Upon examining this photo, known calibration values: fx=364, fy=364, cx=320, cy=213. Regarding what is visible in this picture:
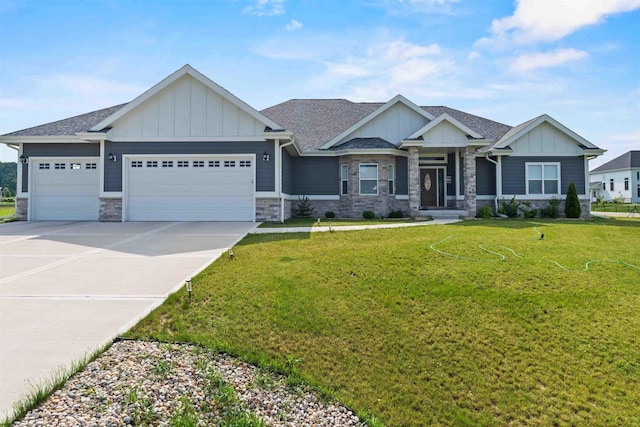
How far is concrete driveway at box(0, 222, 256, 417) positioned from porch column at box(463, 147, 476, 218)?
10.6 metres

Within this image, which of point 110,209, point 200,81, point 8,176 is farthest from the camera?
point 8,176

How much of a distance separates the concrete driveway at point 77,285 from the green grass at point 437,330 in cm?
59

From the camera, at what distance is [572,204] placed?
16422 mm

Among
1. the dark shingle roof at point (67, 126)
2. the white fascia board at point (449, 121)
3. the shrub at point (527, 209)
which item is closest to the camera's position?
the dark shingle roof at point (67, 126)

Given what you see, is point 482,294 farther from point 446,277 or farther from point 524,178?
point 524,178

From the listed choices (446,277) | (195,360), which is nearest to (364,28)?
(446,277)

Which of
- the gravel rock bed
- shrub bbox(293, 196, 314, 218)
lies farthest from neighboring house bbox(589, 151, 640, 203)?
the gravel rock bed

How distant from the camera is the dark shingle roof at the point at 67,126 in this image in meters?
15.1

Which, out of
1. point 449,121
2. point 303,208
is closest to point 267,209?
point 303,208

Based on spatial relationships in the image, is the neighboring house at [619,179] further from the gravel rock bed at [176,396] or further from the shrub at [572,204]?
the gravel rock bed at [176,396]

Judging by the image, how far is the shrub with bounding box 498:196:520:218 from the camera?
1703cm

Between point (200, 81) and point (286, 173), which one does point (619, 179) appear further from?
point (200, 81)

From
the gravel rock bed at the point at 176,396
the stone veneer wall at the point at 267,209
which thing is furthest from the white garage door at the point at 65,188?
the gravel rock bed at the point at 176,396

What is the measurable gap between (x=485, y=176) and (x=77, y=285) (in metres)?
17.6
